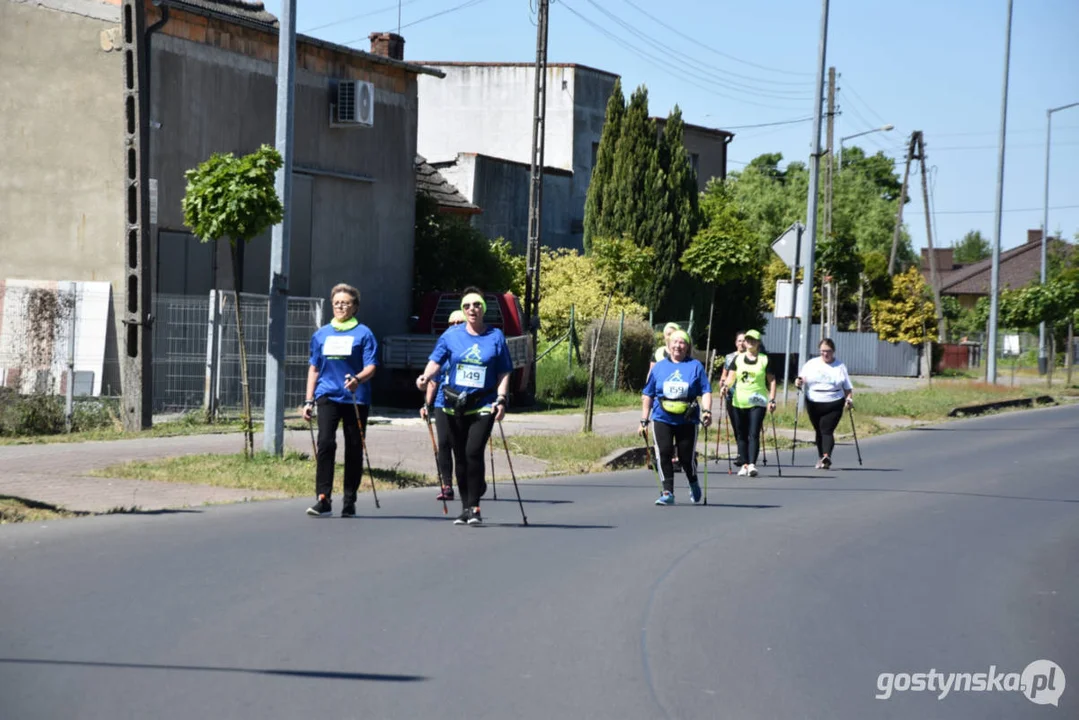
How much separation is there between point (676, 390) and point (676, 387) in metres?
0.03

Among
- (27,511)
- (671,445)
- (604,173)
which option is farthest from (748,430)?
(604,173)

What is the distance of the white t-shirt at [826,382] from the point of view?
1836cm

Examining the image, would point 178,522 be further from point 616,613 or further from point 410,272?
point 410,272

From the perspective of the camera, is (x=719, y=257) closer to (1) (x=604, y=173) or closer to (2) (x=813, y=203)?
(2) (x=813, y=203)

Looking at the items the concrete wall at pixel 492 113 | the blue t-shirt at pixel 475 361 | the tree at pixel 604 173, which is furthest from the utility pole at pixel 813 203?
the concrete wall at pixel 492 113

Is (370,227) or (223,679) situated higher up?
(370,227)

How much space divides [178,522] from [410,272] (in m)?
18.5

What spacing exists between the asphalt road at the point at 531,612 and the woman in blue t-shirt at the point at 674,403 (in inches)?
18.3

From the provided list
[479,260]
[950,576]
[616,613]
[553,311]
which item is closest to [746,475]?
[950,576]

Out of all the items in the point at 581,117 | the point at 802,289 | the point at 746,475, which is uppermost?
the point at 581,117

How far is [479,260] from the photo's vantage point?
30922 millimetres

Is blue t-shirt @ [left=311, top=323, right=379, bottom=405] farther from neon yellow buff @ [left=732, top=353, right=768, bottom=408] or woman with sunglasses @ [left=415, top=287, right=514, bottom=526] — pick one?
neon yellow buff @ [left=732, top=353, right=768, bottom=408]

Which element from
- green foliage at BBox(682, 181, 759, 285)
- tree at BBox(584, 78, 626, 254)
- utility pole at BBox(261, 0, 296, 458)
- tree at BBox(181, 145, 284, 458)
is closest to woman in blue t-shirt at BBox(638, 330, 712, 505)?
utility pole at BBox(261, 0, 296, 458)

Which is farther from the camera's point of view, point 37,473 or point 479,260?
point 479,260
